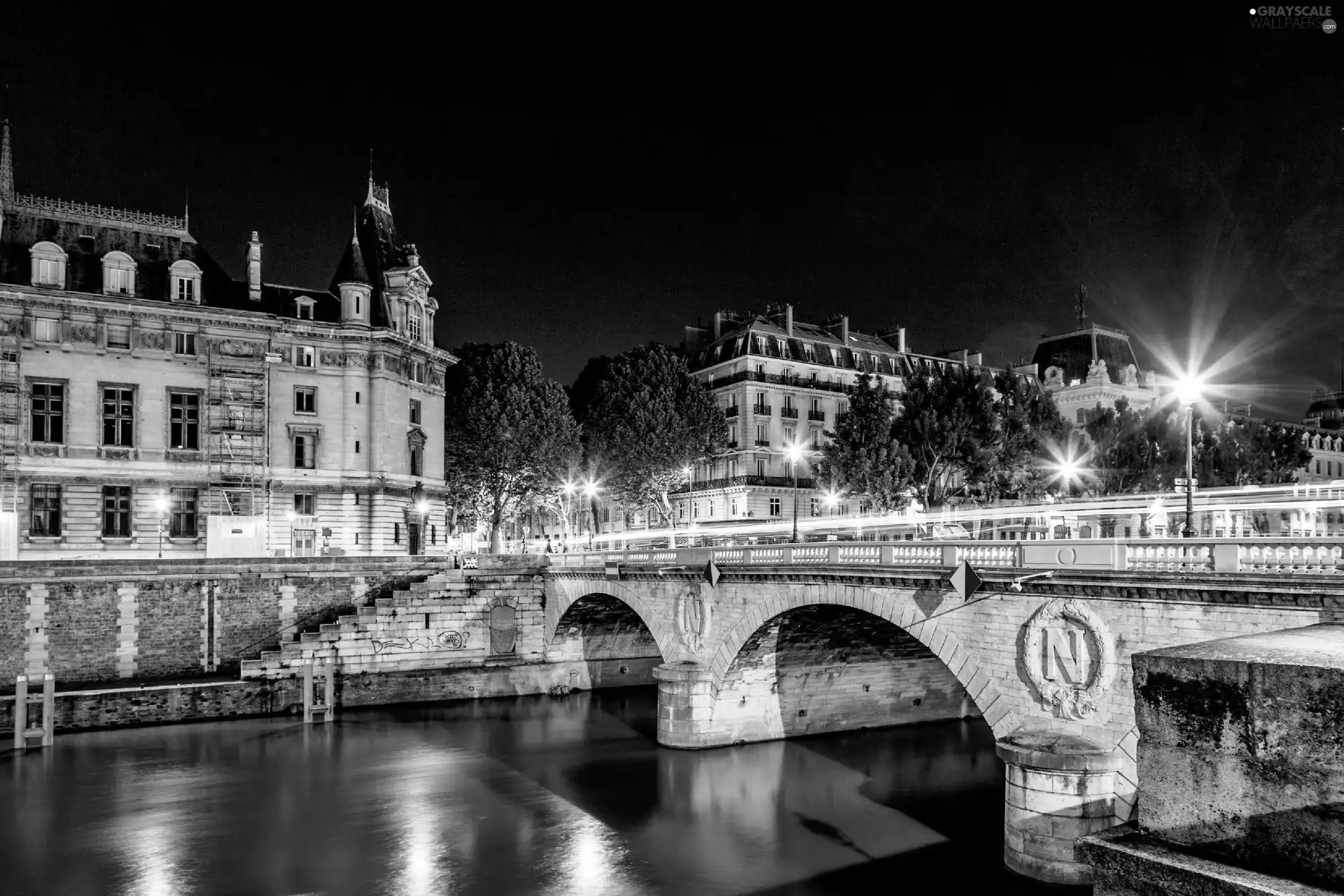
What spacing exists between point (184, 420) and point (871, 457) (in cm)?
3463

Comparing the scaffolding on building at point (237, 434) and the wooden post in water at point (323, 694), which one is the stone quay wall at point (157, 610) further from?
the scaffolding on building at point (237, 434)

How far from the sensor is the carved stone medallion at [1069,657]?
1884 cm

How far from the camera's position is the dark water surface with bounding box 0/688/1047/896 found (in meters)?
22.9

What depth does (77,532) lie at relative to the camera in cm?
4912

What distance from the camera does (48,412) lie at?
160ft

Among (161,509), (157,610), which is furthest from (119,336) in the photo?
(157,610)

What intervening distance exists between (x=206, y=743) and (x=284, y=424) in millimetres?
21693

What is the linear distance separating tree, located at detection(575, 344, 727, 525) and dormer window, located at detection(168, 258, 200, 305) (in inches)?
1047

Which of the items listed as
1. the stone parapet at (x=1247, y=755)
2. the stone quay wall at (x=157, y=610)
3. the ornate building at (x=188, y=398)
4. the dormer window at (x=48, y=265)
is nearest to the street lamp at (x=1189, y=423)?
the stone parapet at (x=1247, y=755)

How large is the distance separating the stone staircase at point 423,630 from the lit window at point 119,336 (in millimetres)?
17869

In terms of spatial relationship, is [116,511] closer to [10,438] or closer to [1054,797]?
[10,438]

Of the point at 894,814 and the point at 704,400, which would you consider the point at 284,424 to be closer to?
the point at 704,400

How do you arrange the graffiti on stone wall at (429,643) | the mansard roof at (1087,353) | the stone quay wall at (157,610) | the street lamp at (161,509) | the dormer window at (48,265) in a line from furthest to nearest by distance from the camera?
the mansard roof at (1087,353) < the street lamp at (161,509) < the dormer window at (48,265) < the graffiti on stone wall at (429,643) < the stone quay wall at (157,610)

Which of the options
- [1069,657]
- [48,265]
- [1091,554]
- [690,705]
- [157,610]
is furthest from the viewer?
[48,265]
